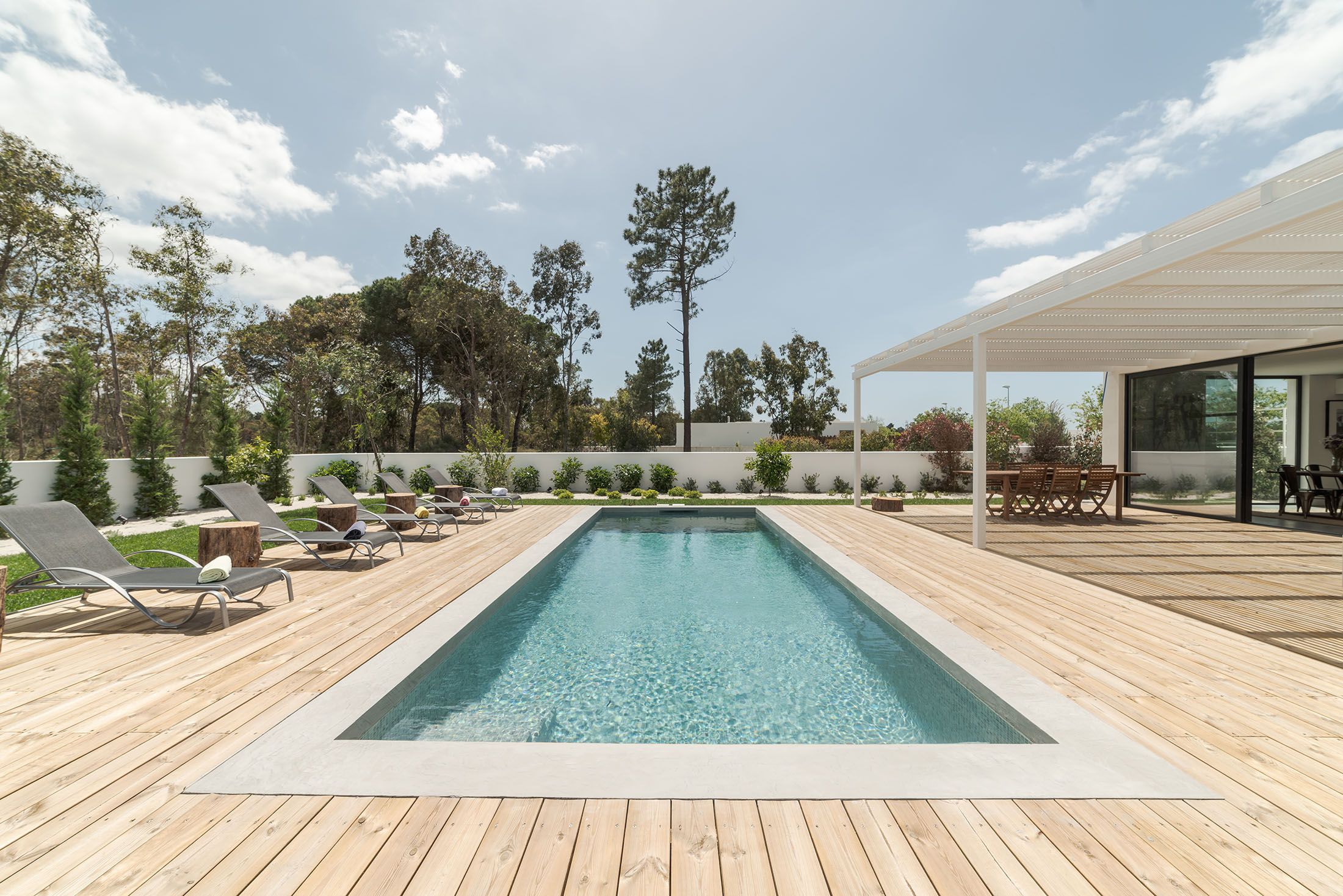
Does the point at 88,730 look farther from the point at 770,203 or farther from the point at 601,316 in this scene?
the point at 601,316

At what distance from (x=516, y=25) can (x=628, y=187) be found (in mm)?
10562

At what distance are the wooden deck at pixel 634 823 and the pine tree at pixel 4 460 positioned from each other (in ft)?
30.3

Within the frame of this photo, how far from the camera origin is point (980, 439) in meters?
7.68

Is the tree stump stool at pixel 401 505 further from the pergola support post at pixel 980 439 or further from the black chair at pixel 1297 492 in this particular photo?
the black chair at pixel 1297 492

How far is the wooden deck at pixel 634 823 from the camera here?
64.8 inches

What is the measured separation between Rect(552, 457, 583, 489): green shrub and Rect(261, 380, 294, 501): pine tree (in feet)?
21.3

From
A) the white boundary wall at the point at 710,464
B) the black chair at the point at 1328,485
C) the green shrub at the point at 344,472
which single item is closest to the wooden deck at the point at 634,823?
the black chair at the point at 1328,485

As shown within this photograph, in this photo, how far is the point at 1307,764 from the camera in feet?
7.47

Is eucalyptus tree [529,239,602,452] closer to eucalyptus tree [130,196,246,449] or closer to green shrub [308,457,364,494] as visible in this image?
eucalyptus tree [130,196,246,449]

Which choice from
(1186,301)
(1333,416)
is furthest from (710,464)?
(1333,416)

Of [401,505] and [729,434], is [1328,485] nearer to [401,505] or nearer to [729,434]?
[401,505]

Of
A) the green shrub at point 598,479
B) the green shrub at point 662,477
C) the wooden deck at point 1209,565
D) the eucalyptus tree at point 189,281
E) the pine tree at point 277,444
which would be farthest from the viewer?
the eucalyptus tree at point 189,281

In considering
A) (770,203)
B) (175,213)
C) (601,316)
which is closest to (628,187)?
(770,203)

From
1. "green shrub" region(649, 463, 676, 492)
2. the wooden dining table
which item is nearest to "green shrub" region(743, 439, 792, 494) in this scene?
"green shrub" region(649, 463, 676, 492)
